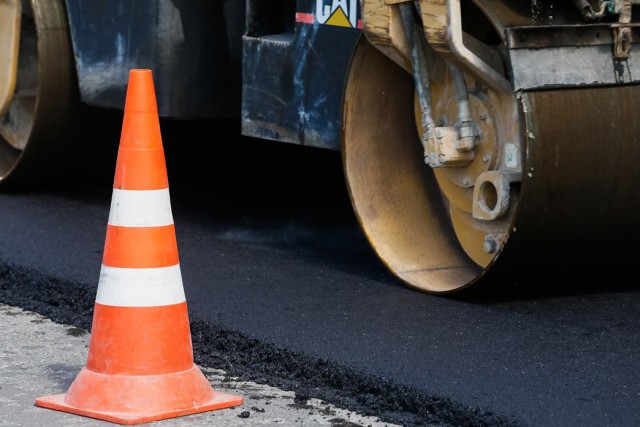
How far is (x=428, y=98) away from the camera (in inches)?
189

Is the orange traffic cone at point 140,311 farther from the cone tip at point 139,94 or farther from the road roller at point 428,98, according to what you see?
the road roller at point 428,98

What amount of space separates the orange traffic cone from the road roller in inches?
41.9

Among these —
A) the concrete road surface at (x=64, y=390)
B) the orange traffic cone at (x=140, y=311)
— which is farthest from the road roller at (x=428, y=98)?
the orange traffic cone at (x=140, y=311)

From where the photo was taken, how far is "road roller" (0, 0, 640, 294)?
173 inches

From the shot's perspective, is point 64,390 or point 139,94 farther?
point 64,390

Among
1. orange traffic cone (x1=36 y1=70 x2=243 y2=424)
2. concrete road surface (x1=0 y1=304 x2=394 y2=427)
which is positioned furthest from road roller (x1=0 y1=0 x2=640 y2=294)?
orange traffic cone (x1=36 y1=70 x2=243 y2=424)

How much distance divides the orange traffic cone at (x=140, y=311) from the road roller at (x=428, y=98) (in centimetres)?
106

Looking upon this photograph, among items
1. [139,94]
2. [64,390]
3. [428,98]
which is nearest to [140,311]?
[64,390]

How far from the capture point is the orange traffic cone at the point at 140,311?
3748 millimetres

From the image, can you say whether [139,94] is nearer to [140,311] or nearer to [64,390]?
[140,311]

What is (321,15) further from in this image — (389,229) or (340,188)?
(340,188)

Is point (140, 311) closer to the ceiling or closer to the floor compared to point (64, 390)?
closer to the ceiling

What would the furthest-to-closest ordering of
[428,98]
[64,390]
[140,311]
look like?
[428,98], [64,390], [140,311]

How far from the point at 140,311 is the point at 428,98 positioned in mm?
1423
